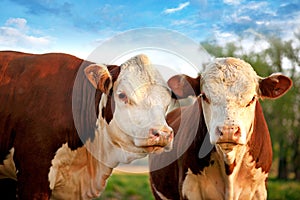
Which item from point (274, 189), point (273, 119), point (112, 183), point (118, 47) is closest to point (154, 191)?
point (118, 47)

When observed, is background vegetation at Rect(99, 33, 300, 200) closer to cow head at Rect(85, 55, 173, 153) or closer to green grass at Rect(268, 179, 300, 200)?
green grass at Rect(268, 179, 300, 200)

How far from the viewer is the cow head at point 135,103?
18.9 feet

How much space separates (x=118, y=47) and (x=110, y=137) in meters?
1.25

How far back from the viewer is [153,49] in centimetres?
706

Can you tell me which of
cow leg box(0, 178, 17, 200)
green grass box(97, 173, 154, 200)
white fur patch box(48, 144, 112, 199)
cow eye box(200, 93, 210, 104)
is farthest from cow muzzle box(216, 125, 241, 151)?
green grass box(97, 173, 154, 200)

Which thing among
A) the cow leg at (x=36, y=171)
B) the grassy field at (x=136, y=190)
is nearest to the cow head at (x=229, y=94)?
the cow leg at (x=36, y=171)

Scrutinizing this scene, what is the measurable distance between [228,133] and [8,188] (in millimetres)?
3558

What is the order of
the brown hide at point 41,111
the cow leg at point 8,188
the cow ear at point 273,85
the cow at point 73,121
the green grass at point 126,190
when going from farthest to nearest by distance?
the green grass at point 126,190 → the cow leg at point 8,188 → the cow ear at point 273,85 → the brown hide at point 41,111 → the cow at point 73,121

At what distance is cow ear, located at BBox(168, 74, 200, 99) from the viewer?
6.54m

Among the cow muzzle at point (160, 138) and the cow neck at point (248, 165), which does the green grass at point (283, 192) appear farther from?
the cow muzzle at point (160, 138)

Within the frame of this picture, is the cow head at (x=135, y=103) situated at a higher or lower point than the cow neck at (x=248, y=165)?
higher

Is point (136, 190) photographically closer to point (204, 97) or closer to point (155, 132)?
point (204, 97)

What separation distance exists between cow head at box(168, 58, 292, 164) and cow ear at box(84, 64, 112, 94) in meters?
0.83

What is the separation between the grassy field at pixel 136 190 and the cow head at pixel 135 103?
33.4 ft
